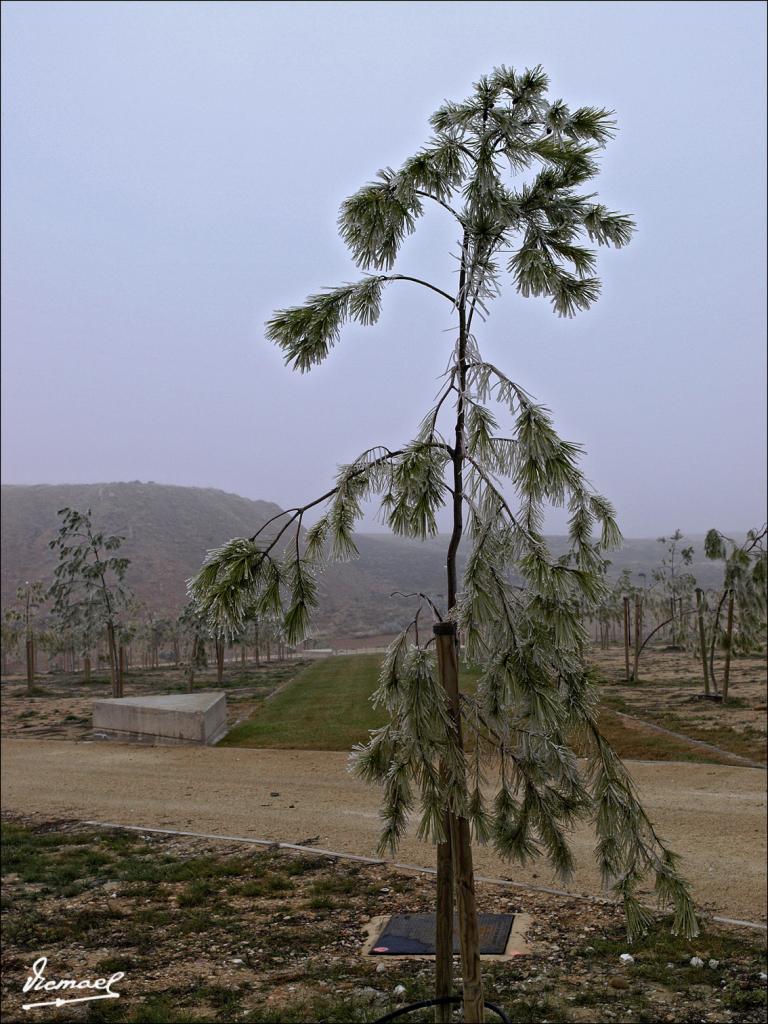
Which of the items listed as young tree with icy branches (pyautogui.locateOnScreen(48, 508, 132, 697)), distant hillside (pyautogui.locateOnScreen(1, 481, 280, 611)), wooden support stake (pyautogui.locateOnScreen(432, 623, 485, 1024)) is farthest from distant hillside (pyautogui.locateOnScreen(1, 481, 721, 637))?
young tree with icy branches (pyautogui.locateOnScreen(48, 508, 132, 697))

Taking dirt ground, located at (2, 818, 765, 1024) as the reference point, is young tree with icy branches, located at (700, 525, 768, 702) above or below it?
above

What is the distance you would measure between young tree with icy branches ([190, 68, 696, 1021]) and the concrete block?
13789 mm

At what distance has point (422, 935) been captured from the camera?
6.35 m

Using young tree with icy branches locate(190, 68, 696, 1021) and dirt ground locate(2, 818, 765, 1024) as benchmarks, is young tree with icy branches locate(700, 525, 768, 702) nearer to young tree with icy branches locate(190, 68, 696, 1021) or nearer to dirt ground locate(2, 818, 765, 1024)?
dirt ground locate(2, 818, 765, 1024)

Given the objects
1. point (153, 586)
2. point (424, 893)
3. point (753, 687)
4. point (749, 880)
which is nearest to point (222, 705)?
point (153, 586)

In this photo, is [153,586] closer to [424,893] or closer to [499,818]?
[424,893]

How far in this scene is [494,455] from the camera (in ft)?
9.52

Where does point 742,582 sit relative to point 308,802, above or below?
above

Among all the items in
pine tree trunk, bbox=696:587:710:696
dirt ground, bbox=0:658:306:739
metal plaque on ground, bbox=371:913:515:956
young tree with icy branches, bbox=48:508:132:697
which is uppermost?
young tree with icy branches, bbox=48:508:132:697

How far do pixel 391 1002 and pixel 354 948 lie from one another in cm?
113

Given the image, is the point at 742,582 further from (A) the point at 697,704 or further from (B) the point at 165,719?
(B) the point at 165,719

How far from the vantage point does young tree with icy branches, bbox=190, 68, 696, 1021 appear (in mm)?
2818

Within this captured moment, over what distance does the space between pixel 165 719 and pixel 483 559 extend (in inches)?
605

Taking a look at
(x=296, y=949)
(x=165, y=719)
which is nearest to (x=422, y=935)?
(x=296, y=949)
